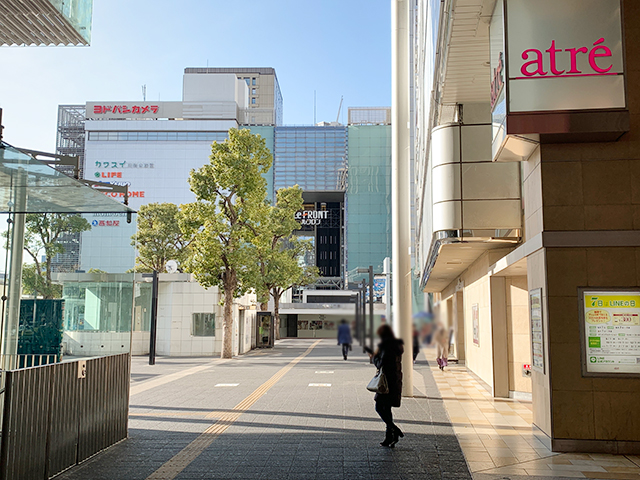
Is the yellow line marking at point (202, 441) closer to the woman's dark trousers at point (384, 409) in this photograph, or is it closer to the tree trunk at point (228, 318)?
the woman's dark trousers at point (384, 409)

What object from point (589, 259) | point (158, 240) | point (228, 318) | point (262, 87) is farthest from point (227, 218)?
point (262, 87)

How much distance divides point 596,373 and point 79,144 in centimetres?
12219

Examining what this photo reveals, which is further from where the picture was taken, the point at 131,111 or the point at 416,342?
the point at 131,111

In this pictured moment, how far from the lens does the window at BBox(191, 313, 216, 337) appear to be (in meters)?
33.2

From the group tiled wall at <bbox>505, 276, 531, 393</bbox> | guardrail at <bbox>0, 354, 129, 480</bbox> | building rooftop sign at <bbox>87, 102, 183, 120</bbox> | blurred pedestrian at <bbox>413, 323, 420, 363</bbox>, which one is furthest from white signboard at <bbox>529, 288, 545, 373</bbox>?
building rooftop sign at <bbox>87, 102, 183, 120</bbox>

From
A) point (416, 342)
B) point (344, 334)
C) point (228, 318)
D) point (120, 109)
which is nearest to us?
point (344, 334)

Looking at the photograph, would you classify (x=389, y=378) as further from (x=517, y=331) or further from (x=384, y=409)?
(x=517, y=331)

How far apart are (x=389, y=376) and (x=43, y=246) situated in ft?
15.5

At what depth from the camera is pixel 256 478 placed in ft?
26.0

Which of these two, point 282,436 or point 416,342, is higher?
point 416,342

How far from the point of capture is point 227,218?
3325 cm

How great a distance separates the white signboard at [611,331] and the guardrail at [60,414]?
24.5 feet

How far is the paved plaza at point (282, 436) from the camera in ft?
27.1

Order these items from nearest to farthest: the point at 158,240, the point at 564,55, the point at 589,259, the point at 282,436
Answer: the point at 564,55, the point at 589,259, the point at 282,436, the point at 158,240
